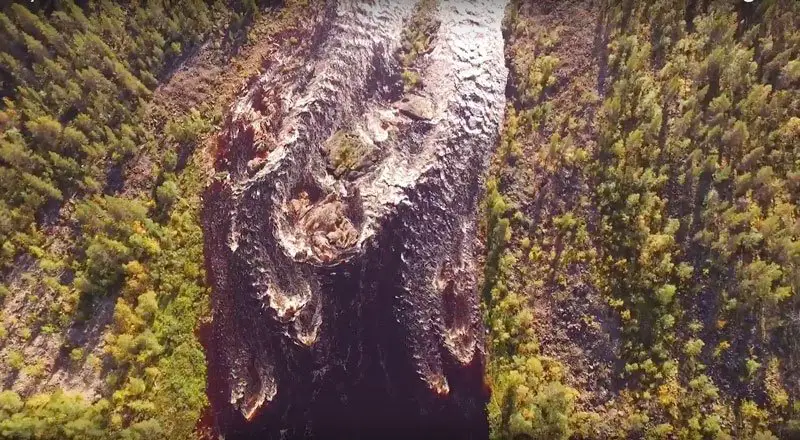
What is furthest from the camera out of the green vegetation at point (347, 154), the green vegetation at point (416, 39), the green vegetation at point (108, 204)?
the green vegetation at point (416, 39)

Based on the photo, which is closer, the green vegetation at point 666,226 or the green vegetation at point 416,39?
the green vegetation at point 666,226

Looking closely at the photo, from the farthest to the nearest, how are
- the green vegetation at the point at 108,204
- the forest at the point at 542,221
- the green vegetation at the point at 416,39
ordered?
the green vegetation at the point at 416,39 < the green vegetation at the point at 108,204 < the forest at the point at 542,221

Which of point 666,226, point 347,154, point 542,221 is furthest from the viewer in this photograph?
point 347,154

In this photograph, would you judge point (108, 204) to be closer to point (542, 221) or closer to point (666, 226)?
point (542, 221)

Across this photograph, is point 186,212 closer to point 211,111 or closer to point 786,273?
point 211,111

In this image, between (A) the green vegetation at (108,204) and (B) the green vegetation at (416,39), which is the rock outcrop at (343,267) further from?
(B) the green vegetation at (416,39)

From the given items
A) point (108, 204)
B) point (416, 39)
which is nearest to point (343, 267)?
point (108, 204)

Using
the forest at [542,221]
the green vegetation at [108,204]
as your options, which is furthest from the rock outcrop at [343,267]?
the green vegetation at [108,204]
